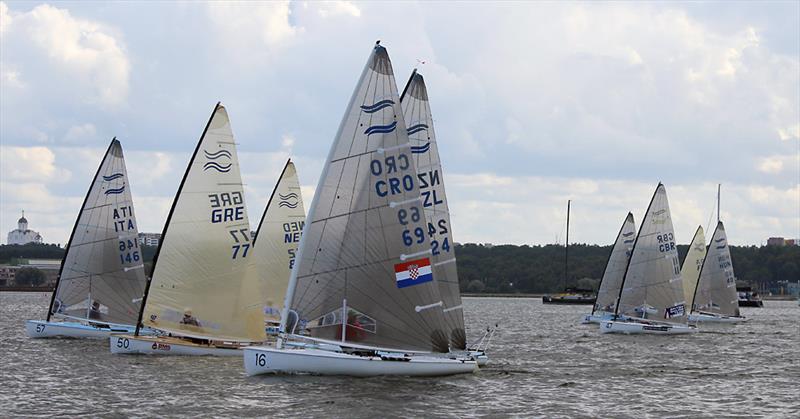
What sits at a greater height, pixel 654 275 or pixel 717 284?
pixel 717 284

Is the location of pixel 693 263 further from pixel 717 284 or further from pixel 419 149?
pixel 419 149

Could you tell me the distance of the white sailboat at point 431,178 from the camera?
4169 centimetres

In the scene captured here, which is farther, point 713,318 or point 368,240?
point 713,318

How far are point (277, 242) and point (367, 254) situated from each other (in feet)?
72.2

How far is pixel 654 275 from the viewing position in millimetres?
71312

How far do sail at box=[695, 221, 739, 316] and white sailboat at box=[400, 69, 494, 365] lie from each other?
55.6m

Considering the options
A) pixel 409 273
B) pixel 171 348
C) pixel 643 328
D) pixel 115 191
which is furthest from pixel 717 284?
pixel 409 273

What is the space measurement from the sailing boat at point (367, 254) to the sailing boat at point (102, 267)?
1920 cm

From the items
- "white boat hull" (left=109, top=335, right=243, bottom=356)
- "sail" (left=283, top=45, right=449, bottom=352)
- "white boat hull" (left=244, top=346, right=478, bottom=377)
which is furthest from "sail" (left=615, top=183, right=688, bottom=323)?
"white boat hull" (left=244, top=346, right=478, bottom=377)

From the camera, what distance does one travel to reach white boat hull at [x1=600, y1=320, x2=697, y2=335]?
7056 cm

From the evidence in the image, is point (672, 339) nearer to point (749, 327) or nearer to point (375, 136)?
point (749, 327)

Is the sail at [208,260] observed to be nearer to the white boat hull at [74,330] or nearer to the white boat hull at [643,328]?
the white boat hull at [74,330]

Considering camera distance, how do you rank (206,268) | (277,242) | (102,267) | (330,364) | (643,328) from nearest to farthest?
(330,364)
(206,268)
(102,267)
(277,242)
(643,328)

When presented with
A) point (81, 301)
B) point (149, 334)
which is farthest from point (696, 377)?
point (81, 301)
